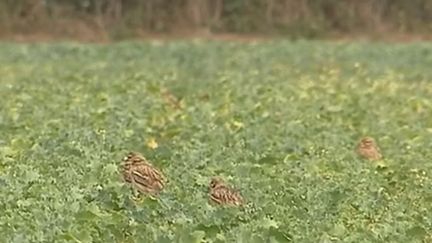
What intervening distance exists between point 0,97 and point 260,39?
47.0 feet

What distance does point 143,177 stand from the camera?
6.88 meters

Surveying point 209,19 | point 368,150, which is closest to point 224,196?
point 368,150

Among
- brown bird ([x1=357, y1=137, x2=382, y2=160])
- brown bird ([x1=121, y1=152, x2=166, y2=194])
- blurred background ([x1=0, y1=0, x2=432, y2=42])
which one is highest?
brown bird ([x1=121, y1=152, x2=166, y2=194])

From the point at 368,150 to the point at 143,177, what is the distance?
2.49 metres

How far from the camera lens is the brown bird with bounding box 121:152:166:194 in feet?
22.1

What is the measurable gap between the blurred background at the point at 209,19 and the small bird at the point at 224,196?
63.6 ft

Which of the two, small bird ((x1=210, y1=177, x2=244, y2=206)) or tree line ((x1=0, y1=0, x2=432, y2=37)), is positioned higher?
small bird ((x1=210, y1=177, x2=244, y2=206))

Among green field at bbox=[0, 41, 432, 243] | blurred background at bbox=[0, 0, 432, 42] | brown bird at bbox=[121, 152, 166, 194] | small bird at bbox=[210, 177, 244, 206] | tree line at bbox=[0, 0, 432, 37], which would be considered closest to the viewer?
green field at bbox=[0, 41, 432, 243]

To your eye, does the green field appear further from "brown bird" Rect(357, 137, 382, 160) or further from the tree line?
the tree line

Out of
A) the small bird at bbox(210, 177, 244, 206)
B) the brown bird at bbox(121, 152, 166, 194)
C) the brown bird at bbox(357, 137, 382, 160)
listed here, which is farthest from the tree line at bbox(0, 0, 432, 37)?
the small bird at bbox(210, 177, 244, 206)

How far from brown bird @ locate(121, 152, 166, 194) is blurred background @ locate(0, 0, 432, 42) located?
19.0 m

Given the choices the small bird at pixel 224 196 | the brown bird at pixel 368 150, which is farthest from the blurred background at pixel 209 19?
the small bird at pixel 224 196

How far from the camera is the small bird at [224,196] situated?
6.54 meters

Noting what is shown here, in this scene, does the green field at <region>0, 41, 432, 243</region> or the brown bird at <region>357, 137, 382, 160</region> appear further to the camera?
the brown bird at <region>357, 137, 382, 160</region>
